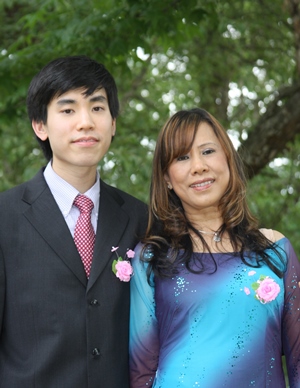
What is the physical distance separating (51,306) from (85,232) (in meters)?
0.34

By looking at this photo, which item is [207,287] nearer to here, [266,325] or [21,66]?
[266,325]

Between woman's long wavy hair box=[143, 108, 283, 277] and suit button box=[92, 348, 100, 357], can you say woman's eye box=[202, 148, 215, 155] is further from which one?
suit button box=[92, 348, 100, 357]

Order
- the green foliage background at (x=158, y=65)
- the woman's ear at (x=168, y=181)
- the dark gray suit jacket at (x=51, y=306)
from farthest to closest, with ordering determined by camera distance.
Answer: the green foliage background at (x=158, y=65), the woman's ear at (x=168, y=181), the dark gray suit jacket at (x=51, y=306)

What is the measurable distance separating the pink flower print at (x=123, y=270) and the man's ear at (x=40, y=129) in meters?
0.61

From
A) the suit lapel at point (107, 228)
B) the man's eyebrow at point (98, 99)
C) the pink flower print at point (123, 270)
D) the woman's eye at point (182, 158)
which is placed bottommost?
the pink flower print at point (123, 270)

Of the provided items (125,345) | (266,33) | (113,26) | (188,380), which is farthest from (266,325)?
(266,33)

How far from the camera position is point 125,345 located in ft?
9.17

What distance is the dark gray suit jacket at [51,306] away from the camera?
8.43 ft

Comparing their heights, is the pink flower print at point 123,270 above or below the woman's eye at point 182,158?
below

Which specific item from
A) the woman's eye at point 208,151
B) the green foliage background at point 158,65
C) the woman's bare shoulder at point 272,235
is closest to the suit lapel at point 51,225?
the woman's eye at point 208,151

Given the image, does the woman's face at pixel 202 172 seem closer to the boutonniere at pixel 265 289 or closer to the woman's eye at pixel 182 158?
the woman's eye at pixel 182 158

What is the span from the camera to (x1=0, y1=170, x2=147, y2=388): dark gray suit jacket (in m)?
2.57

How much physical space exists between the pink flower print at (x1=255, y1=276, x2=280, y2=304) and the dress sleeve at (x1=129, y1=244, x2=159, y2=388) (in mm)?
438

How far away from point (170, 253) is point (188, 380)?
1.68ft
